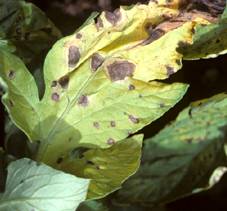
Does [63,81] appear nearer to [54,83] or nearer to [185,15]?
[54,83]

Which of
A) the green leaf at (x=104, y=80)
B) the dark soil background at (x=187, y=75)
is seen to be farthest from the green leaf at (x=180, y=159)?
the green leaf at (x=104, y=80)

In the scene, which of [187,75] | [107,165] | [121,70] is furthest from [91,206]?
[187,75]

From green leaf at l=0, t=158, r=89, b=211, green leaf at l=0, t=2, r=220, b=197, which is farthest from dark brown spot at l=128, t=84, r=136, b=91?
green leaf at l=0, t=158, r=89, b=211

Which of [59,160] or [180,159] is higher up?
[59,160]

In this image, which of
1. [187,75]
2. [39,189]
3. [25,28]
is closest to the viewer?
[39,189]

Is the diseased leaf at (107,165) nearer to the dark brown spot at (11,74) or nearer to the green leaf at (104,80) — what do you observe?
the green leaf at (104,80)

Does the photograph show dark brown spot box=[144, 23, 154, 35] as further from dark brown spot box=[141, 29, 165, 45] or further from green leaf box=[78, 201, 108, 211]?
green leaf box=[78, 201, 108, 211]

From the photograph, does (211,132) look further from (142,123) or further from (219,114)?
(142,123)

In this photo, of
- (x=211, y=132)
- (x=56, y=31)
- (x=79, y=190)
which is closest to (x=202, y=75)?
(x=211, y=132)
